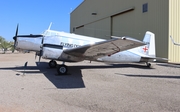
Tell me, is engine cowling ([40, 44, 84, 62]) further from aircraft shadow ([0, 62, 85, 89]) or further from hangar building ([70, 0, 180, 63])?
hangar building ([70, 0, 180, 63])

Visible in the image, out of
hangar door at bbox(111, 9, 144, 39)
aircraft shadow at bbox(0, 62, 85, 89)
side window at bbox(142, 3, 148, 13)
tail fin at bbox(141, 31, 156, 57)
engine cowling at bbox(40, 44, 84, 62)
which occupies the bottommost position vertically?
aircraft shadow at bbox(0, 62, 85, 89)

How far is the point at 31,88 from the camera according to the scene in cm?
587

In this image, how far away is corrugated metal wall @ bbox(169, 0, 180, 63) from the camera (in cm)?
1434

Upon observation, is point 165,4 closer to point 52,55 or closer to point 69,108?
point 52,55

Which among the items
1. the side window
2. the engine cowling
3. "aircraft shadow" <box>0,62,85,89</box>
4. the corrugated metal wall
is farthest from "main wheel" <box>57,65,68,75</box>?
the side window

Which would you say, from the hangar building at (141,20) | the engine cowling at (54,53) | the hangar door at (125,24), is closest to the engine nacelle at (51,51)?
the engine cowling at (54,53)

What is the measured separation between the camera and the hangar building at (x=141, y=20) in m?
14.4

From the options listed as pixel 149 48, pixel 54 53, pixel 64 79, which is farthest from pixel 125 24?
pixel 64 79

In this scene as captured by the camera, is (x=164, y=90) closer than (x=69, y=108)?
No

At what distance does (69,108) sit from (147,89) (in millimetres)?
3170

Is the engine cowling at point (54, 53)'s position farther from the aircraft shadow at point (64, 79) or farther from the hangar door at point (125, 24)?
the hangar door at point (125, 24)

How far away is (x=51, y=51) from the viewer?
8789mm

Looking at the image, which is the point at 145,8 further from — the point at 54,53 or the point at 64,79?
the point at 64,79

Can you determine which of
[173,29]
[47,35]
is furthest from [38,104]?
[173,29]
